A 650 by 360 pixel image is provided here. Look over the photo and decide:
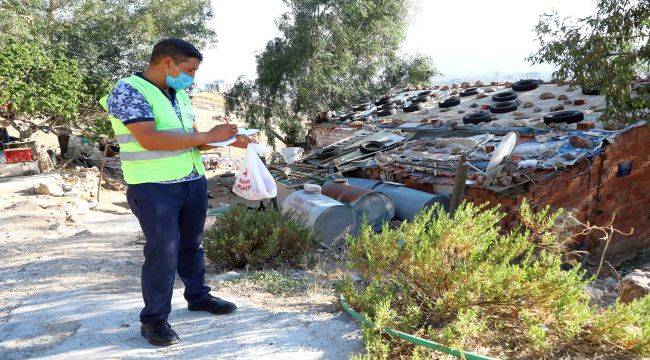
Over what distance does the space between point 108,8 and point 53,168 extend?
6.07 m

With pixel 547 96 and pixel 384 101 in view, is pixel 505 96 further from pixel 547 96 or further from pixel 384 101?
pixel 384 101

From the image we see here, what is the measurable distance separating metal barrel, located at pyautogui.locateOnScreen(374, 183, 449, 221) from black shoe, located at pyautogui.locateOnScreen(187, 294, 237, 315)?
464 cm

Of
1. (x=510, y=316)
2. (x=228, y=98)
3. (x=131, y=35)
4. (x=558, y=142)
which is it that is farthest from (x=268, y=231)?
(x=228, y=98)

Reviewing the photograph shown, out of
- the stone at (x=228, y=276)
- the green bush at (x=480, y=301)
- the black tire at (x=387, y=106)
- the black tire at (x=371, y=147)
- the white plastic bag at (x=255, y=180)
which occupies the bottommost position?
the stone at (x=228, y=276)

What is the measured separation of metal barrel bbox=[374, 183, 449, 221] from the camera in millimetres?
7543

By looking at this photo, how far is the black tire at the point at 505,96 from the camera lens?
38.4ft

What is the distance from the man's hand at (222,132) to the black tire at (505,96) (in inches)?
402

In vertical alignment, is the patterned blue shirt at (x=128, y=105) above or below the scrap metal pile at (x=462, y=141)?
above

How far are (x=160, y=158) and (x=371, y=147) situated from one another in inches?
324

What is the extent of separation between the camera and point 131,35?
17547 mm

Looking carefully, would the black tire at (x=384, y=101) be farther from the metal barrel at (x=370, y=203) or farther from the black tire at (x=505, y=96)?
the metal barrel at (x=370, y=203)

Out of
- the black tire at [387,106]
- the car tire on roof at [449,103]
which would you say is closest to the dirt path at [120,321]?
the car tire on roof at [449,103]

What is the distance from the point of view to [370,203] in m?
7.47

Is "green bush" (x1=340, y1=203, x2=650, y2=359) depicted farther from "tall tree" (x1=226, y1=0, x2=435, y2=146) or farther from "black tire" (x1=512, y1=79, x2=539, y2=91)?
"tall tree" (x1=226, y1=0, x2=435, y2=146)
